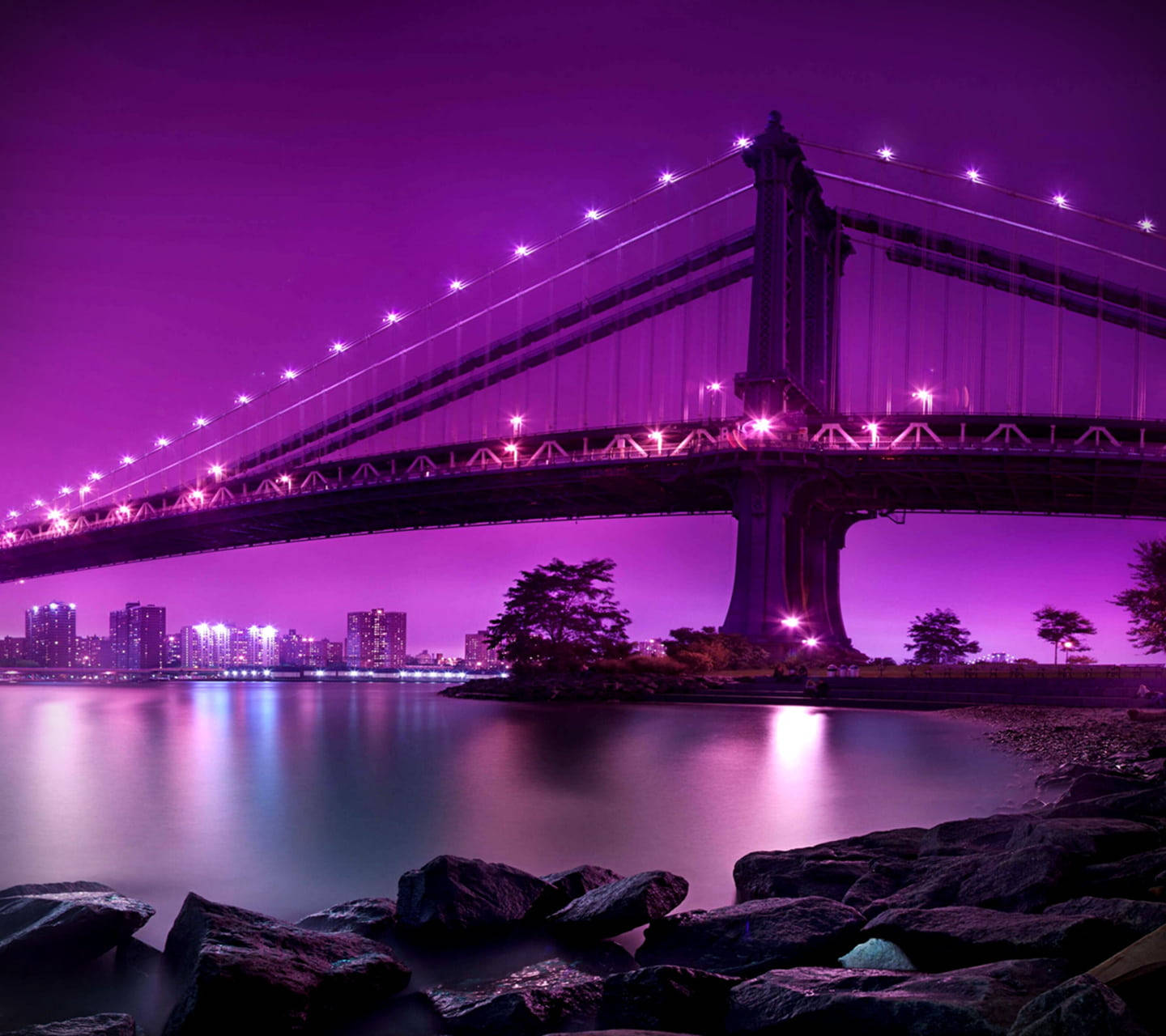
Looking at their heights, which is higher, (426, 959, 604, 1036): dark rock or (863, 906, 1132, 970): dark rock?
(863, 906, 1132, 970): dark rock

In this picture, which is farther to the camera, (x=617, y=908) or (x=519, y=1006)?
(x=617, y=908)

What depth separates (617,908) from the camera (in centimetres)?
565

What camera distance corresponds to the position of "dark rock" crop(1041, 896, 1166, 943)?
13.2ft

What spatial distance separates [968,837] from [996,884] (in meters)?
1.62

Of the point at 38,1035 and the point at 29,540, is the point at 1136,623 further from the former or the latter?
the point at 29,540

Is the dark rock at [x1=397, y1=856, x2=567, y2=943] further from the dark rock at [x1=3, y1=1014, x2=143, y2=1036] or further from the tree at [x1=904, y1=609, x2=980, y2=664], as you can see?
the tree at [x1=904, y1=609, x2=980, y2=664]

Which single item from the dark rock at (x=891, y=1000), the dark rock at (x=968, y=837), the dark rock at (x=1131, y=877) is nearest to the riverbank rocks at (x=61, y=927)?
the dark rock at (x=891, y=1000)

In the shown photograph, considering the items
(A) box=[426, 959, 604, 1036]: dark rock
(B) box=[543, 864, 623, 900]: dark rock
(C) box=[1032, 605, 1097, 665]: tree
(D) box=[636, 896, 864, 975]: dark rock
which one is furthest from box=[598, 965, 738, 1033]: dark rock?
(C) box=[1032, 605, 1097, 665]: tree

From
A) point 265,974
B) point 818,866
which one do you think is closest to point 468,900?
point 265,974

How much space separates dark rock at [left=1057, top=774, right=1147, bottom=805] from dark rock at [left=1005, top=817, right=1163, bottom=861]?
2.40 metres

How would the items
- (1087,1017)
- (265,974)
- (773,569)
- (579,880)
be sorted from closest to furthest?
(1087,1017), (265,974), (579,880), (773,569)

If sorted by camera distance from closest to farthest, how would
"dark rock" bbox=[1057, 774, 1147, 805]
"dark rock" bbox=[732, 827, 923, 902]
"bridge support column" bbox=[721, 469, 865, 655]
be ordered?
"dark rock" bbox=[732, 827, 923, 902], "dark rock" bbox=[1057, 774, 1147, 805], "bridge support column" bbox=[721, 469, 865, 655]

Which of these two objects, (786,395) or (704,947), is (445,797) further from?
(786,395)

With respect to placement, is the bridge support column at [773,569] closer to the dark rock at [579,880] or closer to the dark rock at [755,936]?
the dark rock at [579,880]
